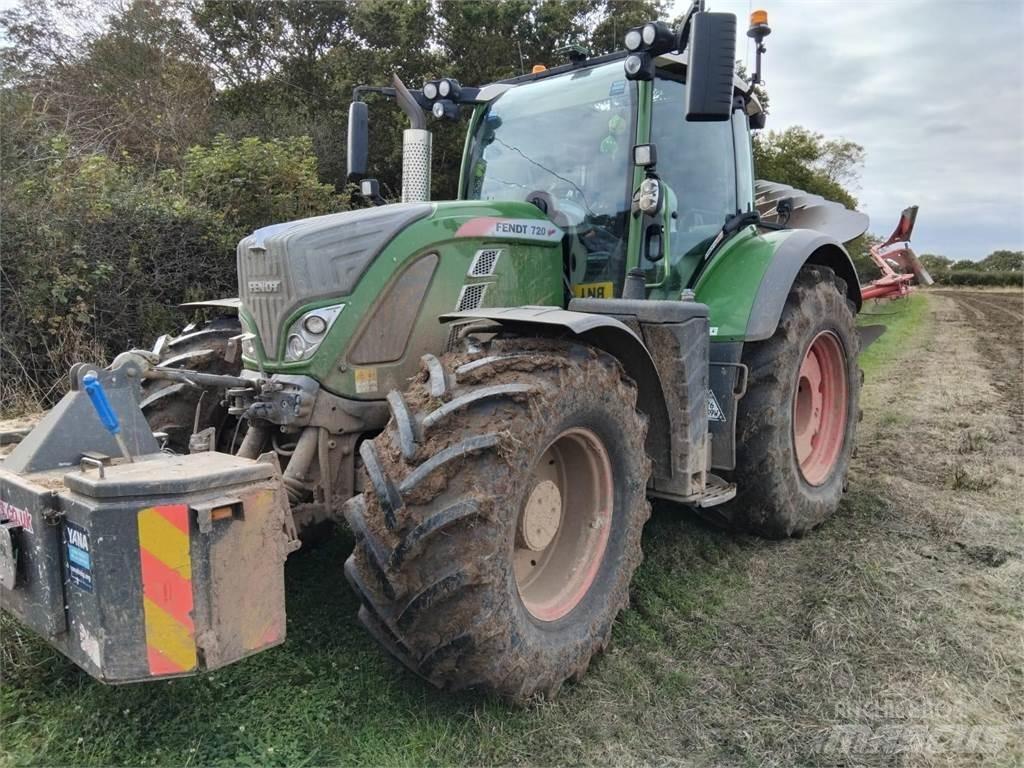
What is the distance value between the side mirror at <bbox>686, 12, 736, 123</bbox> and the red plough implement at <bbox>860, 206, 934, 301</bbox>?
299 inches

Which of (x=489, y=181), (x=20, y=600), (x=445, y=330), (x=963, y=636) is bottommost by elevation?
(x=963, y=636)

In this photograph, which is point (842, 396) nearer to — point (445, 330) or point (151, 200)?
point (445, 330)

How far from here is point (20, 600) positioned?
2.25 m

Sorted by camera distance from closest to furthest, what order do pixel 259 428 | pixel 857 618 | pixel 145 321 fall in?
pixel 259 428 < pixel 857 618 < pixel 145 321

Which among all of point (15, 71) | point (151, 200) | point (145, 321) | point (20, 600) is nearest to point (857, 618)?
point (20, 600)

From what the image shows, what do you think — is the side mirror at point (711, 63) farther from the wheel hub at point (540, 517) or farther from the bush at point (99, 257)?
the bush at point (99, 257)

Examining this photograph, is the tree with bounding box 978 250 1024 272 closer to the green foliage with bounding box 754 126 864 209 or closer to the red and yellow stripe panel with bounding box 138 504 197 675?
the green foliage with bounding box 754 126 864 209

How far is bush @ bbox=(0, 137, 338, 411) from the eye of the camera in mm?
6098

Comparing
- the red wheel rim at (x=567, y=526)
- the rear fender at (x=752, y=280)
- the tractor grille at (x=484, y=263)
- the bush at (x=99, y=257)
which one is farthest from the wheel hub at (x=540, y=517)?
the bush at (x=99, y=257)

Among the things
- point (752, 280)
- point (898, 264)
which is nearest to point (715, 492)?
point (752, 280)

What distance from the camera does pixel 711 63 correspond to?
9.55 feet

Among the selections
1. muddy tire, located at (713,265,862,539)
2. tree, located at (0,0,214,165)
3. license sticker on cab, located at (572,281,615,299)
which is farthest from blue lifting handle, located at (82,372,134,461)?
tree, located at (0,0,214,165)

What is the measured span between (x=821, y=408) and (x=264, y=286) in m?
3.51

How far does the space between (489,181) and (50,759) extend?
3.09 m
